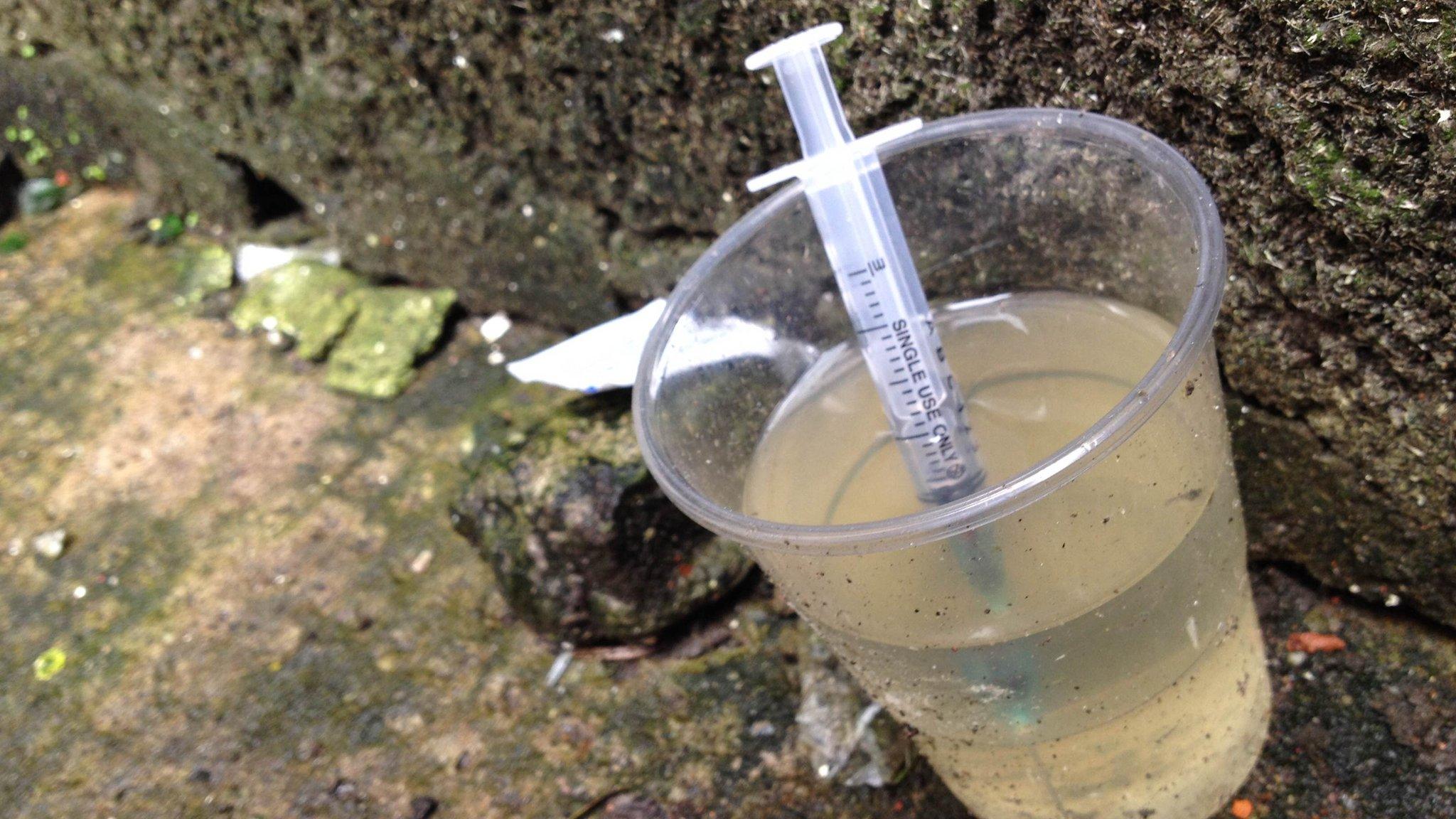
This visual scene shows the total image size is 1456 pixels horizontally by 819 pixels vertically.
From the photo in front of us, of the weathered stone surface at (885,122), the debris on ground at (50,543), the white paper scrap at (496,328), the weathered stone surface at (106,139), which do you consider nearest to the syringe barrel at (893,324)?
the weathered stone surface at (885,122)

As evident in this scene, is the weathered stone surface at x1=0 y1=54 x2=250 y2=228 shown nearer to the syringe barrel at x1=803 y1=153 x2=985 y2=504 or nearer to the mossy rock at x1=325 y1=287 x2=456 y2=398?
the mossy rock at x1=325 y1=287 x2=456 y2=398

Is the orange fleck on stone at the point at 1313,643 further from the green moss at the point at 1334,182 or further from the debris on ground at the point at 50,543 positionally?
the debris on ground at the point at 50,543

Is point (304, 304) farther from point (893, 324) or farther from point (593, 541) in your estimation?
point (893, 324)

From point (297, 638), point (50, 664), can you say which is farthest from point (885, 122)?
point (50, 664)

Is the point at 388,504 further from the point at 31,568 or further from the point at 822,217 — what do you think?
the point at 822,217

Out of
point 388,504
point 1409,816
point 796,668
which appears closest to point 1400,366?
point 1409,816

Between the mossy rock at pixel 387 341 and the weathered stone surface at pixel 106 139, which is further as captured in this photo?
the weathered stone surface at pixel 106 139
